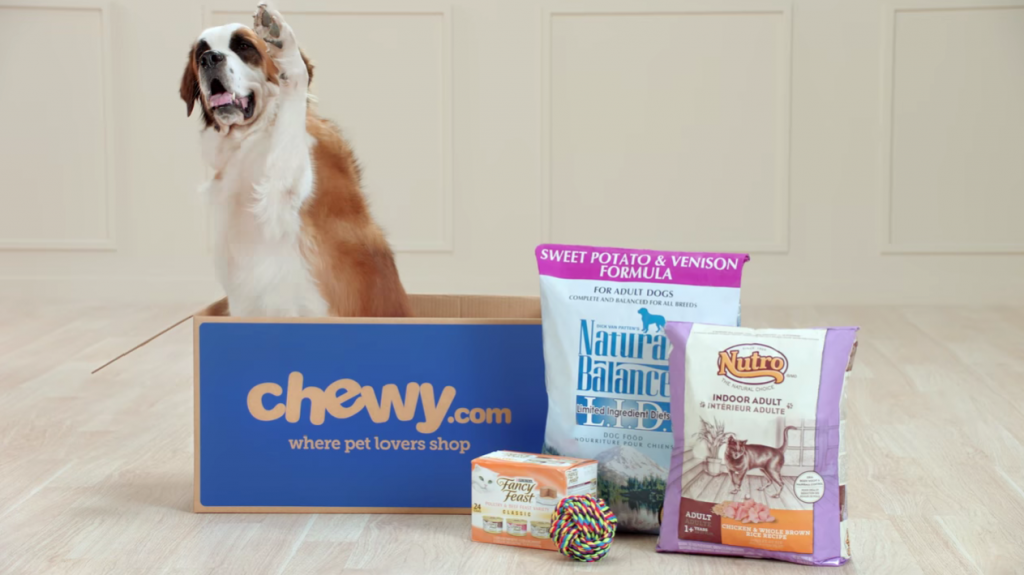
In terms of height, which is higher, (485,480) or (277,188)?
(277,188)

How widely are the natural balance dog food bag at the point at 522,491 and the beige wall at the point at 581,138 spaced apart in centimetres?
243

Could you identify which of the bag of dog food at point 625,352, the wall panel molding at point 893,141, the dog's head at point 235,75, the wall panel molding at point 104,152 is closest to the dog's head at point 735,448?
the bag of dog food at point 625,352

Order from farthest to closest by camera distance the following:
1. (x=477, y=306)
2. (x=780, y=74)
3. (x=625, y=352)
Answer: (x=780, y=74)
(x=477, y=306)
(x=625, y=352)

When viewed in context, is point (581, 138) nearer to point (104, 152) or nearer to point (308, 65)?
point (104, 152)

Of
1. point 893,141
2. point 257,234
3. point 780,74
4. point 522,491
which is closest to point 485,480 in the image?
point 522,491

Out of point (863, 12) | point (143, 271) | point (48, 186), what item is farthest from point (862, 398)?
point (48, 186)

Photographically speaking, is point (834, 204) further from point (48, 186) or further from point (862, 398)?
point (48, 186)

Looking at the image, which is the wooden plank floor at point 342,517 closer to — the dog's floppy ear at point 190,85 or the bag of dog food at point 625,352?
the bag of dog food at point 625,352

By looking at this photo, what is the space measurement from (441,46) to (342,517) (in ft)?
8.24

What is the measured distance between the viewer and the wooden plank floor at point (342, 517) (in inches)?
54.2

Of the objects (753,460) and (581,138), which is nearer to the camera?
(753,460)

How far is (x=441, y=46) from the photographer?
12.3 ft

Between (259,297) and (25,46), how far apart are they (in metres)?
2.76

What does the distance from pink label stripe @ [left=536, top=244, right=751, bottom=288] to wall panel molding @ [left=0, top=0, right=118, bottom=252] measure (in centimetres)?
278
